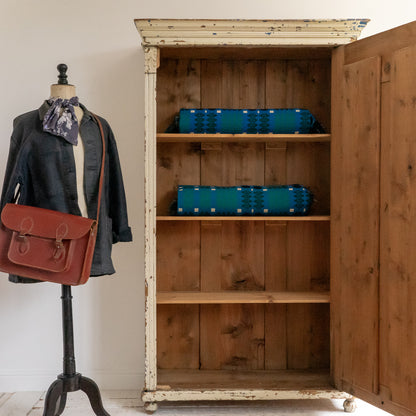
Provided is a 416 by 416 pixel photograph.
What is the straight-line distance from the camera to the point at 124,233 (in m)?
2.24

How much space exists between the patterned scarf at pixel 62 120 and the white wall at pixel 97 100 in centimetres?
56

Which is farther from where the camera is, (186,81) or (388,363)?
(186,81)

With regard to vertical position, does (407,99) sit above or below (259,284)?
above

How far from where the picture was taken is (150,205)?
2279 mm

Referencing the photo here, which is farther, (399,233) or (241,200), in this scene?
(241,200)

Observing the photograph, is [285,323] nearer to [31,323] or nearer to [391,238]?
[391,238]

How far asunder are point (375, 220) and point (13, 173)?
160 cm

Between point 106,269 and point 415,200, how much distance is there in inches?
53.6

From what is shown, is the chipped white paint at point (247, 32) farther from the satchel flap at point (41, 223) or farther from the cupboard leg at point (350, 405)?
Answer: the cupboard leg at point (350, 405)

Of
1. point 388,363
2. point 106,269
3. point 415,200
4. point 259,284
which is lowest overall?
point 388,363

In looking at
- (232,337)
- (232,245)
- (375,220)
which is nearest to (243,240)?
(232,245)

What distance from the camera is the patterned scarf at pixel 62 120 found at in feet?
6.60

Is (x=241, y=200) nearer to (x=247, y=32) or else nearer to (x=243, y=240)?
(x=243, y=240)

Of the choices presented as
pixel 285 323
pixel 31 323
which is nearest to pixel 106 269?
pixel 31 323
